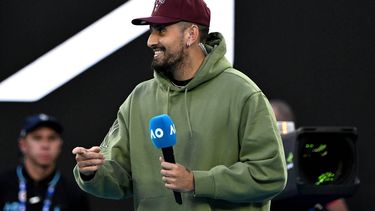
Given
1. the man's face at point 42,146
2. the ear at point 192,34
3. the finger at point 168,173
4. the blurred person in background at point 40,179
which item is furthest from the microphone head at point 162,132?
the man's face at point 42,146

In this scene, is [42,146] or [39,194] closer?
[39,194]

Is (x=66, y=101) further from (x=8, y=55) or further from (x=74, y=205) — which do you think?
(x=74, y=205)

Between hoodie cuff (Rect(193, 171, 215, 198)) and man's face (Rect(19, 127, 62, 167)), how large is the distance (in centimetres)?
171

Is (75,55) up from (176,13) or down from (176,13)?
Result: down

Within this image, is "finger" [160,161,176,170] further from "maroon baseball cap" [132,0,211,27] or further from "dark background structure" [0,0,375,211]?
"dark background structure" [0,0,375,211]

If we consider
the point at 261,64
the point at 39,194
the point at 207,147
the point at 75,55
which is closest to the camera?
the point at 207,147

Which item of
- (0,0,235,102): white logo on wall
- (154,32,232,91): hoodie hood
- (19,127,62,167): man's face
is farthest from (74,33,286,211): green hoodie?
(0,0,235,102): white logo on wall

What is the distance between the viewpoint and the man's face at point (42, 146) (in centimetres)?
489

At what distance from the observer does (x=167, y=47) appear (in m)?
3.53

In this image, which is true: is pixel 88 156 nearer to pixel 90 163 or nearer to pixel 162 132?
pixel 90 163

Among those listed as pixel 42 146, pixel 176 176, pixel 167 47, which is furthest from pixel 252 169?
pixel 42 146

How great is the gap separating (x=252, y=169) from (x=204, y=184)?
0.60 feet

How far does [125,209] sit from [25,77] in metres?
0.92

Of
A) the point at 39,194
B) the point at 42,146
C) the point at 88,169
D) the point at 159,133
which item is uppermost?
the point at 159,133
